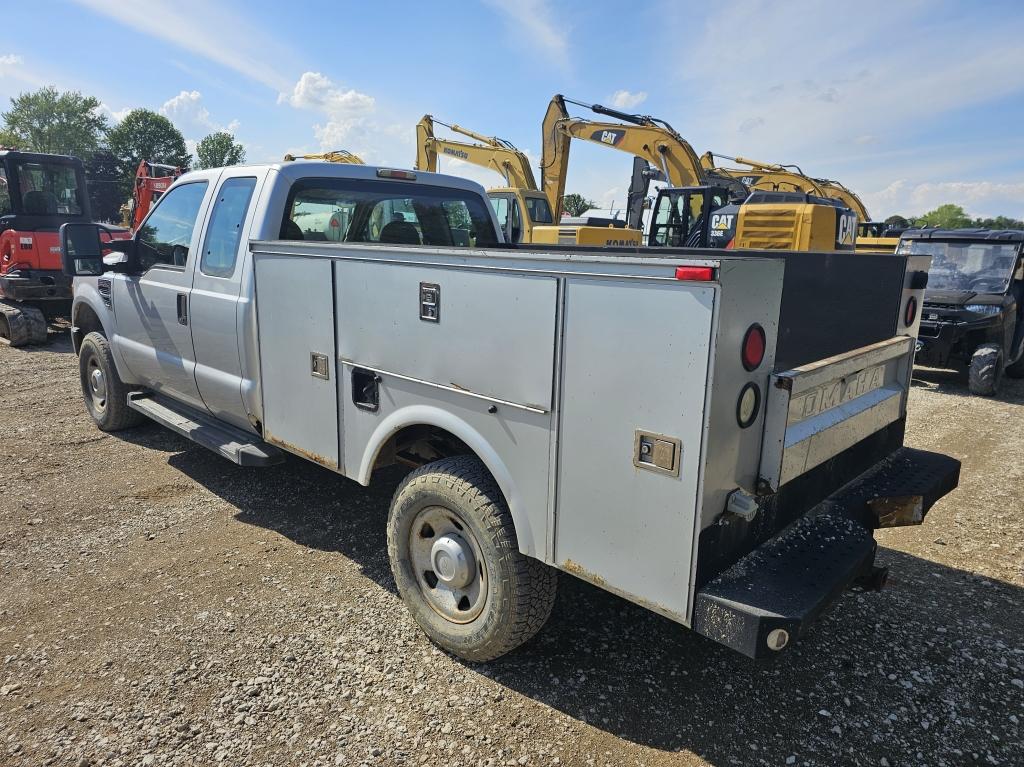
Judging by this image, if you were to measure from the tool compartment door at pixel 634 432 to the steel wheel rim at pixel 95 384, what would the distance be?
5.41 m

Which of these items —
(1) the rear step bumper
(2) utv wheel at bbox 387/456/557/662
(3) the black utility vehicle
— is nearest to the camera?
(1) the rear step bumper

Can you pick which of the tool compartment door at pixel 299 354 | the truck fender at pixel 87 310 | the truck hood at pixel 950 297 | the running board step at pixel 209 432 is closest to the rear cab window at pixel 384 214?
the tool compartment door at pixel 299 354

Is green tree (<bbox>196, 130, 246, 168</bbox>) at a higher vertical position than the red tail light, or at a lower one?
higher

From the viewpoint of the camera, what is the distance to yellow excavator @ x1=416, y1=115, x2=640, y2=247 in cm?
1424

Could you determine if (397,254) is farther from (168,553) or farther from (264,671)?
(168,553)

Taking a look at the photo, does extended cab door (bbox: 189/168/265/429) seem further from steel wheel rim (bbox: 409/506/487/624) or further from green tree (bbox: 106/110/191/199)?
green tree (bbox: 106/110/191/199)

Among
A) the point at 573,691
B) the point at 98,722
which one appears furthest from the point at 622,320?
the point at 98,722

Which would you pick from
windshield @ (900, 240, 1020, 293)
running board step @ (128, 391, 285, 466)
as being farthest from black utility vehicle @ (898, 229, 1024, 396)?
running board step @ (128, 391, 285, 466)

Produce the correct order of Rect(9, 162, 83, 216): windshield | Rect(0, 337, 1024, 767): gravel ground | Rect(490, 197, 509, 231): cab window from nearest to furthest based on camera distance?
1. Rect(0, 337, 1024, 767): gravel ground
2. Rect(9, 162, 83, 216): windshield
3. Rect(490, 197, 509, 231): cab window

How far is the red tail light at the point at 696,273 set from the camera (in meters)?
2.06

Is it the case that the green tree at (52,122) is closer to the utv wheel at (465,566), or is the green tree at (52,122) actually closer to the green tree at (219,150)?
the green tree at (219,150)

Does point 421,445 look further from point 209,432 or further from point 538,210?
point 538,210

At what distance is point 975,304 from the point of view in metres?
9.24

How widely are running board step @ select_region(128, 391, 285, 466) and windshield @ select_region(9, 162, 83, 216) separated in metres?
8.38
